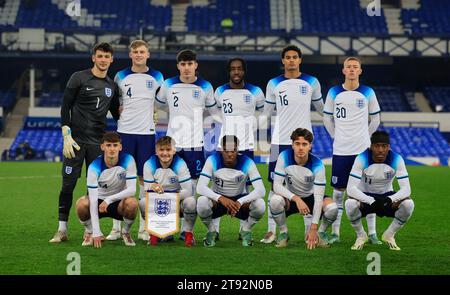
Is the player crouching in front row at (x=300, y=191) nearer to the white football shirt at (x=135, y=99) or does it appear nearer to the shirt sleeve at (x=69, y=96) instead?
the white football shirt at (x=135, y=99)

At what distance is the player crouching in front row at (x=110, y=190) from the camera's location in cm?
963

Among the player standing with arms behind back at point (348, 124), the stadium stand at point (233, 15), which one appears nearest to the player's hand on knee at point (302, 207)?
the player standing with arms behind back at point (348, 124)

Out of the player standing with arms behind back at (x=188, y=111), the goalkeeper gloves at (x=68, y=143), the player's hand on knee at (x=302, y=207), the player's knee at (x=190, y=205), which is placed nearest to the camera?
the player's hand on knee at (x=302, y=207)

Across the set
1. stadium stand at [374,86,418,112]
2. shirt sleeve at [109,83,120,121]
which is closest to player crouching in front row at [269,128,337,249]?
shirt sleeve at [109,83,120,121]

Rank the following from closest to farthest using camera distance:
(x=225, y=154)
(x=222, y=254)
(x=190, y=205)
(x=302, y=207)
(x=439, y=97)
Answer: (x=222, y=254) → (x=302, y=207) → (x=225, y=154) → (x=190, y=205) → (x=439, y=97)

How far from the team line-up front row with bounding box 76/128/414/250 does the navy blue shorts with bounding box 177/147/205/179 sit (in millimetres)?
622

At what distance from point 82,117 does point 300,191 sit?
2551 mm

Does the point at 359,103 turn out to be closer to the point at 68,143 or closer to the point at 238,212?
the point at 238,212

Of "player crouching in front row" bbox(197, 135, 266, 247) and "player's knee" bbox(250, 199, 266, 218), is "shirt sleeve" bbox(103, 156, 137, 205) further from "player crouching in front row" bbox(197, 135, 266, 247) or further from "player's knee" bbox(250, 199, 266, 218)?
"player's knee" bbox(250, 199, 266, 218)

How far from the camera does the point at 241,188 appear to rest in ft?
32.7

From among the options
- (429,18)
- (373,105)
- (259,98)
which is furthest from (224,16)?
(373,105)

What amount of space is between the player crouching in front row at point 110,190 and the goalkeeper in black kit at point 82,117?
38cm

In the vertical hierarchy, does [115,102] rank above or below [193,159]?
above
